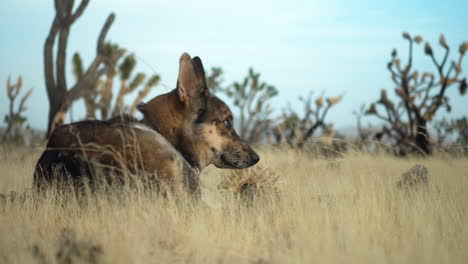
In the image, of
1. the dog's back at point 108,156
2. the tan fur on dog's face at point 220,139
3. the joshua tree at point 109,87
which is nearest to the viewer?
the dog's back at point 108,156

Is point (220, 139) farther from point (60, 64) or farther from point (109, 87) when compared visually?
point (109, 87)

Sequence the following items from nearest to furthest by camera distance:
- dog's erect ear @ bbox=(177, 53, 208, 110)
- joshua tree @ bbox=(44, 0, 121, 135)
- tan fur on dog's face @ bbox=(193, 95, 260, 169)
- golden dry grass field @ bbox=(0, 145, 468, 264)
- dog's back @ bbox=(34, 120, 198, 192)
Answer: golden dry grass field @ bbox=(0, 145, 468, 264) < dog's back @ bbox=(34, 120, 198, 192) < dog's erect ear @ bbox=(177, 53, 208, 110) < tan fur on dog's face @ bbox=(193, 95, 260, 169) < joshua tree @ bbox=(44, 0, 121, 135)

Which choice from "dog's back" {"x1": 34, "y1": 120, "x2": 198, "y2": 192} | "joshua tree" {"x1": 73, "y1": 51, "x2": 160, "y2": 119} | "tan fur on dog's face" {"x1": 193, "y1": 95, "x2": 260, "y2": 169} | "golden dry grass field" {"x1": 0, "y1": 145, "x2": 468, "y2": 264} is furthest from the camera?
"joshua tree" {"x1": 73, "y1": 51, "x2": 160, "y2": 119}

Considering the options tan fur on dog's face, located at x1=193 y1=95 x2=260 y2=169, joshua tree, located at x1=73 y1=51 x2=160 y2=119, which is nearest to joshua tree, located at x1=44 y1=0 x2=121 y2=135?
joshua tree, located at x1=73 y1=51 x2=160 y2=119

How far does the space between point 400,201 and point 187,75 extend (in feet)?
8.37

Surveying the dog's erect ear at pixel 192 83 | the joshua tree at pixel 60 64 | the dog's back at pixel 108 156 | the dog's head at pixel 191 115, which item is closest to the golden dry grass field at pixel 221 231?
the dog's back at pixel 108 156

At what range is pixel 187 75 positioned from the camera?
4273 mm

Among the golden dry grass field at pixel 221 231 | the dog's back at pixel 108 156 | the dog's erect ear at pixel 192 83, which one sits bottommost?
the golden dry grass field at pixel 221 231

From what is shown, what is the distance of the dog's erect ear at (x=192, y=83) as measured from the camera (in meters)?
4.23

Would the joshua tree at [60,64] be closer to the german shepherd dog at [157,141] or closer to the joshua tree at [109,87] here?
the joshua tree at [109,87]

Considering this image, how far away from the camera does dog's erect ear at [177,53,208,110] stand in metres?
4.23

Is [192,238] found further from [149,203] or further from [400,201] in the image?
[400,201]

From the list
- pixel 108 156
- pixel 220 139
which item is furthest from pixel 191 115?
pixel 108 156

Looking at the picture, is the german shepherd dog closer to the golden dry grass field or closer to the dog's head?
the dog's head
